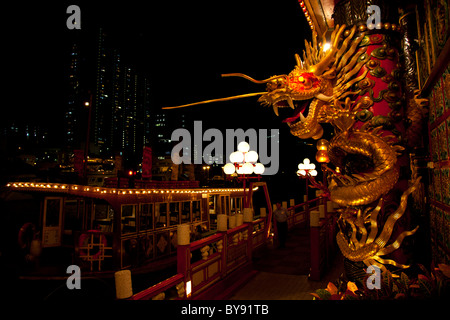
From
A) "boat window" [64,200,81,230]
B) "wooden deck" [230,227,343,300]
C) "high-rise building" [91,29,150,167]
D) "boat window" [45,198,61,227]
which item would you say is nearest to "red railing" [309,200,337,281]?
"wooden deck" [230,227,343,300]

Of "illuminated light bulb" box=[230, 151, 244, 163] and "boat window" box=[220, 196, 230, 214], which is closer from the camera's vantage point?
"illuminated light bulb" box=[230, 151, 244, 163]

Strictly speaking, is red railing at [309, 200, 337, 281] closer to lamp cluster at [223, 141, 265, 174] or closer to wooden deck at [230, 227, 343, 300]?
wooden deck at [230, 227, 343, 300]

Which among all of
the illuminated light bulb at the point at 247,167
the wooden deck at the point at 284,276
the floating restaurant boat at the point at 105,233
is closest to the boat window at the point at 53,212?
the floating restaurant boat at the point at 105,233

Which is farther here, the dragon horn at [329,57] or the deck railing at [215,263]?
the deck railing at [215,263]

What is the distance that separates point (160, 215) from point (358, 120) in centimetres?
954

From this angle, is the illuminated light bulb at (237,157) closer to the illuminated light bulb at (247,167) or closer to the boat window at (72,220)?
the illuminated light bulb at (247,167)

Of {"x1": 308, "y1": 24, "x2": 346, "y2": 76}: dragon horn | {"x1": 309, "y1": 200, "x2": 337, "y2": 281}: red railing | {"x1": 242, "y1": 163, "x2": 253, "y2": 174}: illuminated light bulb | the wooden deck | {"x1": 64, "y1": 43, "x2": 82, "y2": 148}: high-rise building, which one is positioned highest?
{"x1": 64, "y1": 43, "x2": 82, "y2": 148}: high-rise building

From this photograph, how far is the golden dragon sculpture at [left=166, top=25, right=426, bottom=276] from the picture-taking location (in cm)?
264

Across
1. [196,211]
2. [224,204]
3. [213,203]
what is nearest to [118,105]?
[213,203]

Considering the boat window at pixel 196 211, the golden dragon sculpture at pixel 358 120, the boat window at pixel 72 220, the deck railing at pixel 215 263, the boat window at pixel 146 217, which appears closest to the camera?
the golden dragon sculpture at pixel 358 120

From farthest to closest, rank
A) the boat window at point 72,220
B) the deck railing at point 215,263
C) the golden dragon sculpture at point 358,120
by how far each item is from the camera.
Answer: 1. the boat window at point 72,220
2. the deck railing at point 215,263
3. the golden dragon sculpture at point 358,120

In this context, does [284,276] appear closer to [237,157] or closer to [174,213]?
[237,157]

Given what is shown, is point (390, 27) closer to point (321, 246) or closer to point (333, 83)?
point (333, 83)

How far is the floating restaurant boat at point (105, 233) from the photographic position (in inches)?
339
